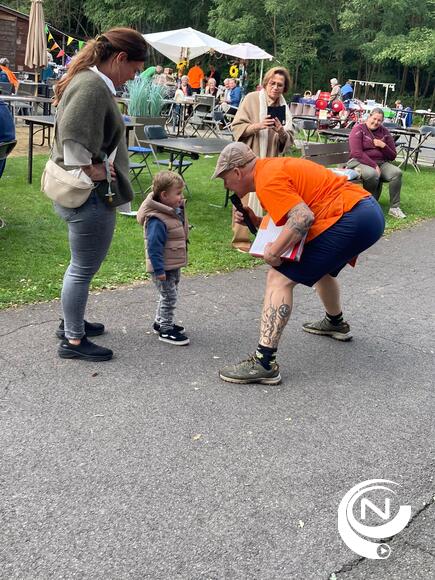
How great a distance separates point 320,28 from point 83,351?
3876 centimetres

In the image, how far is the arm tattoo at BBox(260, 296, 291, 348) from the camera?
384 centimetres

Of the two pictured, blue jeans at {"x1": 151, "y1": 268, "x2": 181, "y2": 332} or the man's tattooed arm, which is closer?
the man's tattooed arm

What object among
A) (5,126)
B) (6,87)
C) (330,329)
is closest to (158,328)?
(330,329)

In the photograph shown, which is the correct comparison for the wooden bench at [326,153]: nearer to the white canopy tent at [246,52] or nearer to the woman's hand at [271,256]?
the woman's hand at [271,256]

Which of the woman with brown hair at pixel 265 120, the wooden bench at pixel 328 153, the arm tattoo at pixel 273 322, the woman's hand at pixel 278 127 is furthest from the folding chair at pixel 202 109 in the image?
the arm tattoo at pixel 273 322

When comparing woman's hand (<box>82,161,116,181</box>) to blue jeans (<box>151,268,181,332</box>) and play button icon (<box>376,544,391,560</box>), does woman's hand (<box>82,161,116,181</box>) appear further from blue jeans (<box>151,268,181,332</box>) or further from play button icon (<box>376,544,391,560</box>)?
play button icon (<box>376,544,391,560</box>)

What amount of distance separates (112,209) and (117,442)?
1395mm

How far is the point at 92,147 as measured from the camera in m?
3.47

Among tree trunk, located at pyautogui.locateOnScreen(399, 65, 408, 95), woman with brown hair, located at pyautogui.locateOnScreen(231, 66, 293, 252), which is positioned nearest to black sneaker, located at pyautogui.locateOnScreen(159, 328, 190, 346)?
woman with brown hair, located at pyautogui.locateOnScreen(231, 66, 293, 252)

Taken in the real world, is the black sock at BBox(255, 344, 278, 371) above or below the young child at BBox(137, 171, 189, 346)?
below

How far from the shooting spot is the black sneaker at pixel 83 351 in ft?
13.0

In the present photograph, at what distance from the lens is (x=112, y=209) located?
3777 mm

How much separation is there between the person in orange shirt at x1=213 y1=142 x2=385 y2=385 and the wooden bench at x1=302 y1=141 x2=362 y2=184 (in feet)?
17.2

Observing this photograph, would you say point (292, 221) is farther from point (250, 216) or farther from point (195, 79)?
point (195, 79)
